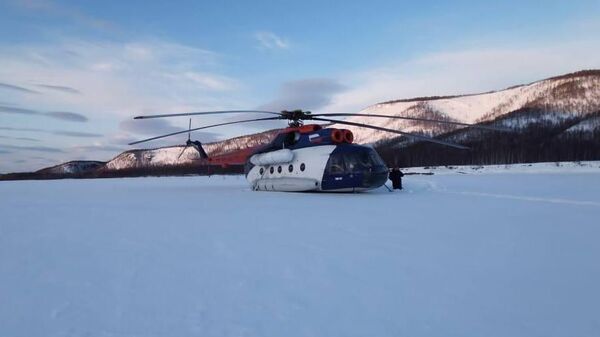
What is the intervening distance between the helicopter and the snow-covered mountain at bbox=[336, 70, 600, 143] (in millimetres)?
100848

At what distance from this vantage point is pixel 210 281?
11.4 ft

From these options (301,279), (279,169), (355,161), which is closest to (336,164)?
(355,161)

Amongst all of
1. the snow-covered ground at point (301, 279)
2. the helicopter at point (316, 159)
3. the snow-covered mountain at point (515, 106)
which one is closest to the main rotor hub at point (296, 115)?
the helicopter at point (316, 159)

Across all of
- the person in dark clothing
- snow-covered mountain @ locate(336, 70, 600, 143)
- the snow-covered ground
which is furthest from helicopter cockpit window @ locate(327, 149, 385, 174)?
snow-covered mountain @ locate(336, 70, 600, 143)

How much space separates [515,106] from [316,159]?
167168mm

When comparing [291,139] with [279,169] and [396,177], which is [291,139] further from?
[396,177]

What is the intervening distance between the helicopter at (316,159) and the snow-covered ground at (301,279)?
6.56 m

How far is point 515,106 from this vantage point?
15575 centimetres

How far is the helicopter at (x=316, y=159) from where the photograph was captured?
42.8 feet

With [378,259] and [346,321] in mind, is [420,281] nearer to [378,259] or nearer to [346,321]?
[378,259]

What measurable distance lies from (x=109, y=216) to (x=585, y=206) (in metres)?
10.6

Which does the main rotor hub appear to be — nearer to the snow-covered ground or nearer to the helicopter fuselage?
the helicopter fuselage

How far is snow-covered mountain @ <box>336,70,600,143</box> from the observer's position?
4773 inches

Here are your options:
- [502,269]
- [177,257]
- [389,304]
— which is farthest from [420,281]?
[177,257]
